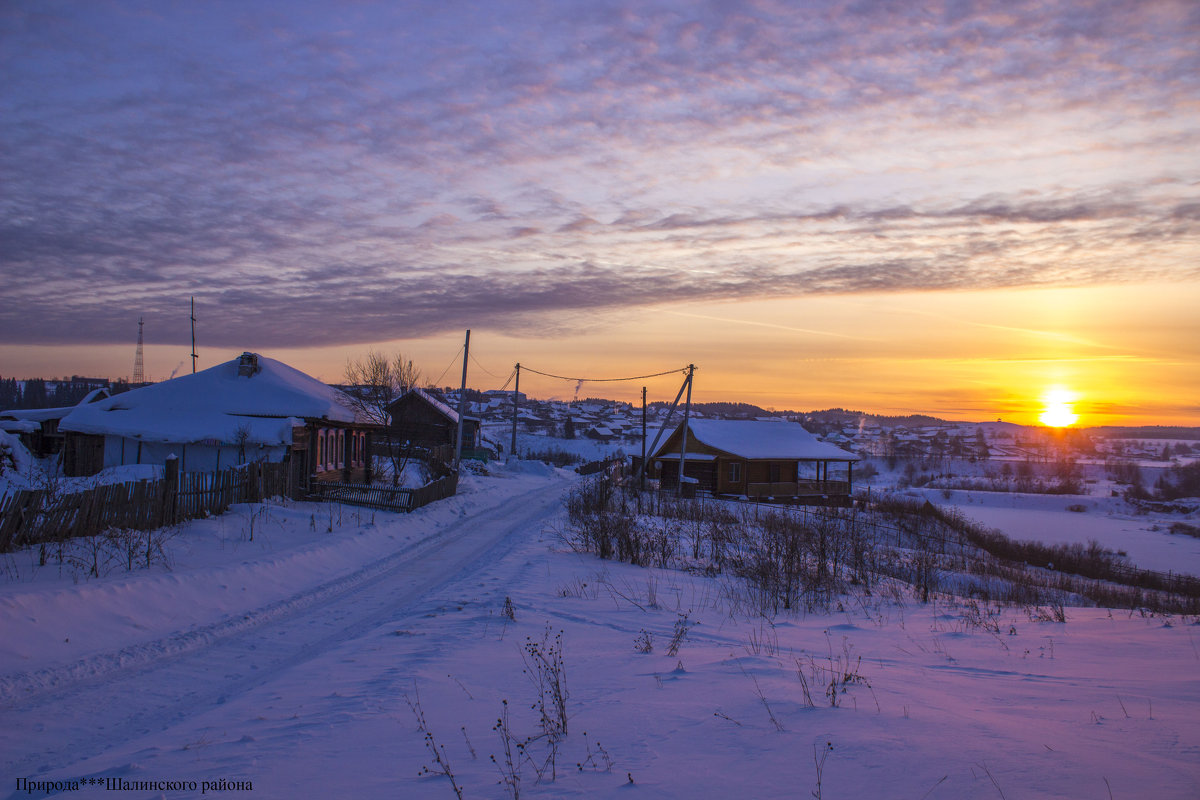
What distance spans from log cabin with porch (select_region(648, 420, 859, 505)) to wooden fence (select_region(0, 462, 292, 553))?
2867cm

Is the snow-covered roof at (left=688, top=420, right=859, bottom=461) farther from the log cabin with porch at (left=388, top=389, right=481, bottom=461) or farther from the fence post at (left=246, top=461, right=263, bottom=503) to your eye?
the fence post at (left=246, top=461, right=263, bottom=503)

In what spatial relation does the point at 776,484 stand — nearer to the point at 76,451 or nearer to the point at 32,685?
the point at 76,451

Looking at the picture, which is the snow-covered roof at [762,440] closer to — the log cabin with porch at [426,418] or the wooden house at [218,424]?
the log cabin with porch at [426,418]

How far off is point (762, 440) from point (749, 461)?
8.46 feet

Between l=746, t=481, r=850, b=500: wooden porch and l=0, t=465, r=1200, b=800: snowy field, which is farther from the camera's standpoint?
l=746, t=481, r=850, b=500: wooden porch

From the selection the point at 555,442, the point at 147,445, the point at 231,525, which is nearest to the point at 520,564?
the point at 231,525

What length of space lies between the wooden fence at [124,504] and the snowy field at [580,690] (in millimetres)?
1545

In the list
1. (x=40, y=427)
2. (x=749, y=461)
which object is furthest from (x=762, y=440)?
(x=40, y=427)

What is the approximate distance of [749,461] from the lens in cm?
4494

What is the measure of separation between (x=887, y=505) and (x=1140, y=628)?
3381 centimetres

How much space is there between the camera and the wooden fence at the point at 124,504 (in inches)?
442

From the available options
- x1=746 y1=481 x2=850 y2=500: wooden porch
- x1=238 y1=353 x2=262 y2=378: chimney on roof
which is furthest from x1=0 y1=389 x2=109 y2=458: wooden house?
x1=746 y1=481 x2=850 y2=500: wooden porch

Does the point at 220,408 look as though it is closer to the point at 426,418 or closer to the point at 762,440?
the point at 426,418

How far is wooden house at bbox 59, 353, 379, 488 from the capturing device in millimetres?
23609
